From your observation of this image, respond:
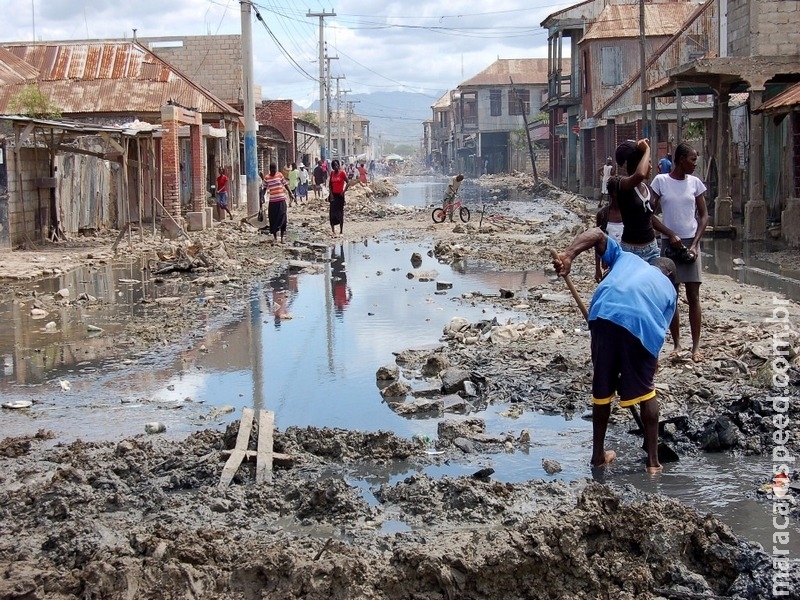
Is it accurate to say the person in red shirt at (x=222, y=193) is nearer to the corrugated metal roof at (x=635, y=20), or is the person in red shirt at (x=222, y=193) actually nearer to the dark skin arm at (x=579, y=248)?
the corrugated metal roof at (x=635, y=20)

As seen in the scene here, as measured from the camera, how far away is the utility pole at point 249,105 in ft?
91.1

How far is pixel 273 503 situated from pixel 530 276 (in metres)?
10.8

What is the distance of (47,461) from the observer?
632cm

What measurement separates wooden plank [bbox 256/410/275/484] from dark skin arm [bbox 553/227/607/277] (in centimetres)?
202

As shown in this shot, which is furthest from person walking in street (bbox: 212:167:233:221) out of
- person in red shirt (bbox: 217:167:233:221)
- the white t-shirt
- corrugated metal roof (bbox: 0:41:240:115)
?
the white t-shirt

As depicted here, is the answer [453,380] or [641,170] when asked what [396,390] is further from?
[641,170]

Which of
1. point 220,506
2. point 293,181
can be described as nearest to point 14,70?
point 293,181

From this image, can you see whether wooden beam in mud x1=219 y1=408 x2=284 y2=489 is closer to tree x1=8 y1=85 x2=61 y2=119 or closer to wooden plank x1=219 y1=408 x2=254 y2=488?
wooden plank x1=219 y1=408 x2=254 y2=488

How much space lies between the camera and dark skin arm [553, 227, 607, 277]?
5.66 m

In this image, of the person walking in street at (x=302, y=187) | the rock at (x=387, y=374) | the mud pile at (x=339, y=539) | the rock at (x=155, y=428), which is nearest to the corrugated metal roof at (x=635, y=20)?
the person walking in street at (x=302, y=187)

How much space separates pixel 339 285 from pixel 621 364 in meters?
9.63

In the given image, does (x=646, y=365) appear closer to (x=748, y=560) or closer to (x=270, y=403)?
(x=748, y=560)

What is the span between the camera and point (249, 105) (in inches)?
1097

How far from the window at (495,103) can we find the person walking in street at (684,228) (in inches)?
3148
